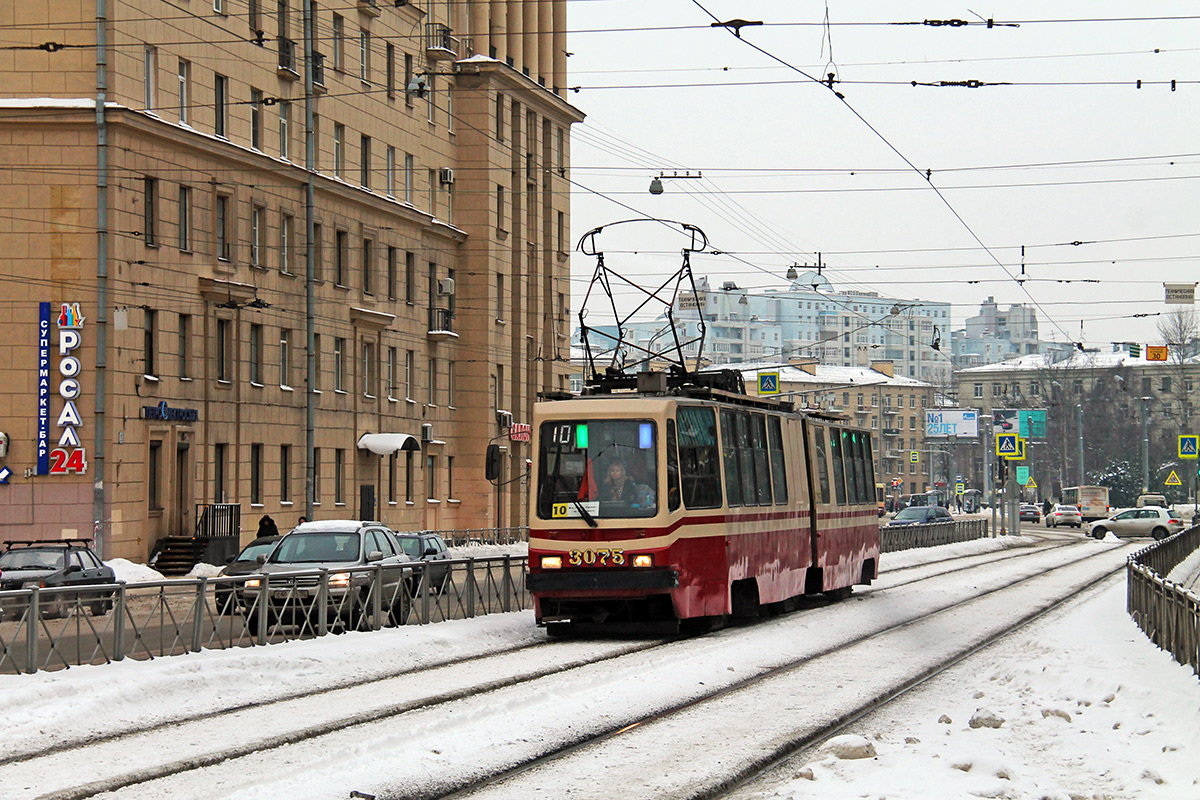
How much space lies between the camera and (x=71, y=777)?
10.2 m

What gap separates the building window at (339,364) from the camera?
50.8m

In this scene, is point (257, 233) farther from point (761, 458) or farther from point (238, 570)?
point (761, 458)

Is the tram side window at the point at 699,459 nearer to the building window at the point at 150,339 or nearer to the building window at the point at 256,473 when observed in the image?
the building window at the point at 150,339

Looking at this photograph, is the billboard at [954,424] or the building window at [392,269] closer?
the building window at [392,269]

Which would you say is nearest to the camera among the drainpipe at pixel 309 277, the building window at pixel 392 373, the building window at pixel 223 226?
the drainpipe at pixel 309 277

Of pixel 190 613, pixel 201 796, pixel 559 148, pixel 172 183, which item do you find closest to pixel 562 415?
pixel 190 613

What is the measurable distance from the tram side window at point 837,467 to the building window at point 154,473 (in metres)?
19.4

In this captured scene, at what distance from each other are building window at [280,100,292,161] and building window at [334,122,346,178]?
128 inches

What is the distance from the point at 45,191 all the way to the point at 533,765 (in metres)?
A: 31.0

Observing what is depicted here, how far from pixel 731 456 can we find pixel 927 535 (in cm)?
3614

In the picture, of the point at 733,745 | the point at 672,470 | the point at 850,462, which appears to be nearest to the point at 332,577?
the point at 672,470

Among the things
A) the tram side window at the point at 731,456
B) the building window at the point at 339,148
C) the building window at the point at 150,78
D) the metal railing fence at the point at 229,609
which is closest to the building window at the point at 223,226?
the building window at the point at 150,78

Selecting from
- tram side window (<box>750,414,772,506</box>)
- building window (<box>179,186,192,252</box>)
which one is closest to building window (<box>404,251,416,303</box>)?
building window (<box>179,186,192,252</box>)

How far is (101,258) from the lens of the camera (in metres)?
38.1
